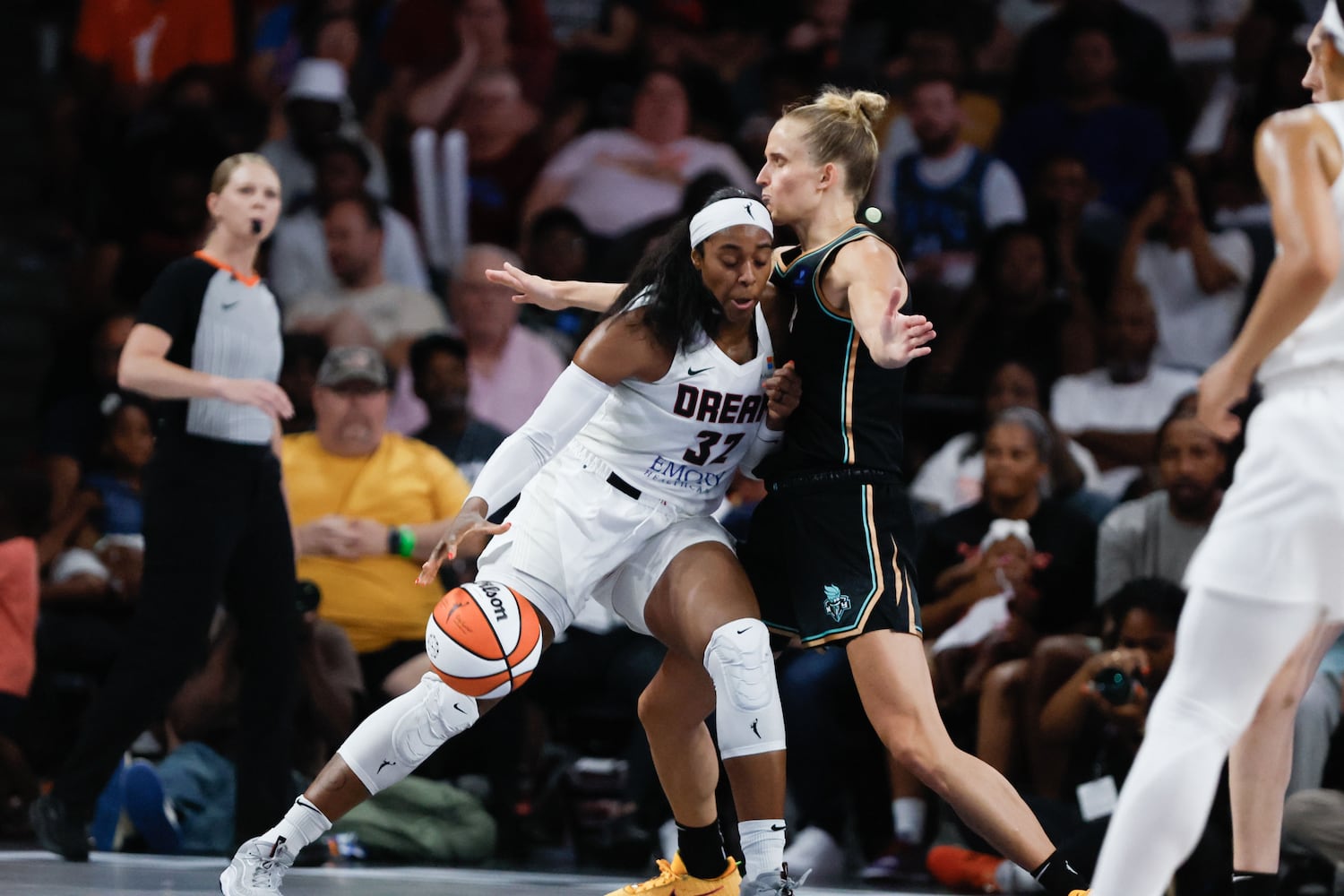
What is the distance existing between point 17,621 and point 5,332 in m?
3.20

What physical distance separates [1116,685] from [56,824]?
320cm

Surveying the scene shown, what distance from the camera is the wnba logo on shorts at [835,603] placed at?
3.95 m

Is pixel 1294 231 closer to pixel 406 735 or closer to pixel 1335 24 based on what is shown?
pixel 1335 24

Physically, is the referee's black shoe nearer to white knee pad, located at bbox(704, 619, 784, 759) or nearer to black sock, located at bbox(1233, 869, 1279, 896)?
white knee pad, located at bbox(704, 619, 784, 759)

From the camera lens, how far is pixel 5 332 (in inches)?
353

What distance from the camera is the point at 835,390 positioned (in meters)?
4.10

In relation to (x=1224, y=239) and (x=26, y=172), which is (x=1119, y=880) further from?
(x=26, y=172)

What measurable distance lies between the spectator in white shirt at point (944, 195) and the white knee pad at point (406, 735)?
471 cm

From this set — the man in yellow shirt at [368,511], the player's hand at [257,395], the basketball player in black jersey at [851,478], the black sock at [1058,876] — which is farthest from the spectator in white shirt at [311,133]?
the black sock at [1058,876]

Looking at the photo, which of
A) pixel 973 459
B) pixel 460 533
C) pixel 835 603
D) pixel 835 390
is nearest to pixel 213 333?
pixel 460 533

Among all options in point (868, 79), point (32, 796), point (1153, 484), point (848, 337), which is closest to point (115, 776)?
point (32, 796)

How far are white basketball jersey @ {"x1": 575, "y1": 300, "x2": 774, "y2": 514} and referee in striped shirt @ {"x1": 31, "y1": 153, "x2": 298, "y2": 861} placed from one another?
1257 millimetres

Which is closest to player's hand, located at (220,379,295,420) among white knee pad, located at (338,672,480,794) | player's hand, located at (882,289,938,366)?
white knee pad, located at (338,672,480,794)

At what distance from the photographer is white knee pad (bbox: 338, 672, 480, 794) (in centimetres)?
407
